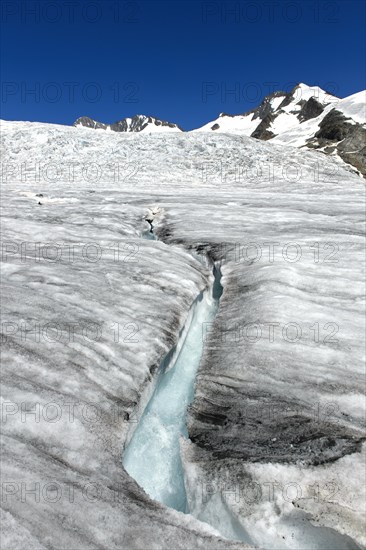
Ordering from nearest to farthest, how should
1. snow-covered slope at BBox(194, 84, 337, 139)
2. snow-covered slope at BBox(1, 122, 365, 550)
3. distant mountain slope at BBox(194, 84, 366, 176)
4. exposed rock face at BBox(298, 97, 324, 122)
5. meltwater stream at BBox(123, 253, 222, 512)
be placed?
snow-covered slope at BBox(1, 122, 365, 550), meltwater stream at BBox(123, 253, 222, 512), distant mountain slope at BBox(194, 84, 366, 176), exposed rock face at BBox(298, 97, 324, 122), snow-covered slope at BBox(194, 84, 337, 139)

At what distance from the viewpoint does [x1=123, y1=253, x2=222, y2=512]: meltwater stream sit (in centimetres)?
353

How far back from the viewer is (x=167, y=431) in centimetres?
411

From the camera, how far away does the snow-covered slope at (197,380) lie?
9.37ft

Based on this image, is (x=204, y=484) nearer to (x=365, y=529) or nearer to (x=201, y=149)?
(x=365, y=529)

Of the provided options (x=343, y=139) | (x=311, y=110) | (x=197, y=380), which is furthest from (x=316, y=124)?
(x=197, y=380)

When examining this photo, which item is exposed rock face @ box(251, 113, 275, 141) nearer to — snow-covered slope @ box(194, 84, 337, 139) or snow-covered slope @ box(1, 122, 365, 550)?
snow-covered slope @ box(194, 84, 337, 139)

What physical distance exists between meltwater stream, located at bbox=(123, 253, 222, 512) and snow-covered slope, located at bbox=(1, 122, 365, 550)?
23 cm

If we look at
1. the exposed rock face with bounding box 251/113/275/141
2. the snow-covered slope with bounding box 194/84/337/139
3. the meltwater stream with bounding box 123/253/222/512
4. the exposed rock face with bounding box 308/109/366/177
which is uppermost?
the snow-covered slope with bounding box 194/84/337/139

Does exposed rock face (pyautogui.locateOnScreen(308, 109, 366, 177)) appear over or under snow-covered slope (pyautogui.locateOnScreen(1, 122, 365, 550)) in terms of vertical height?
over

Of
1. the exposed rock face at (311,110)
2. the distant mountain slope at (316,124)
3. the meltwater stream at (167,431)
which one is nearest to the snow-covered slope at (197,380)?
the meltwater stream at (167,431)

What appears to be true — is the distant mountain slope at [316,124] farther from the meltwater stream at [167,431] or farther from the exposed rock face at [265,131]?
the meltwater stream at [167,431]

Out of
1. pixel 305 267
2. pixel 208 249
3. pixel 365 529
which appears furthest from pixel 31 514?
pixel 208 249

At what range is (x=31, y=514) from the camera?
8.80ft

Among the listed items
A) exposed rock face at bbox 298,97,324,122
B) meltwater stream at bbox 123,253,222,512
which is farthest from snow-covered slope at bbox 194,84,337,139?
meltwater stream at bbox 123,253,222,512
